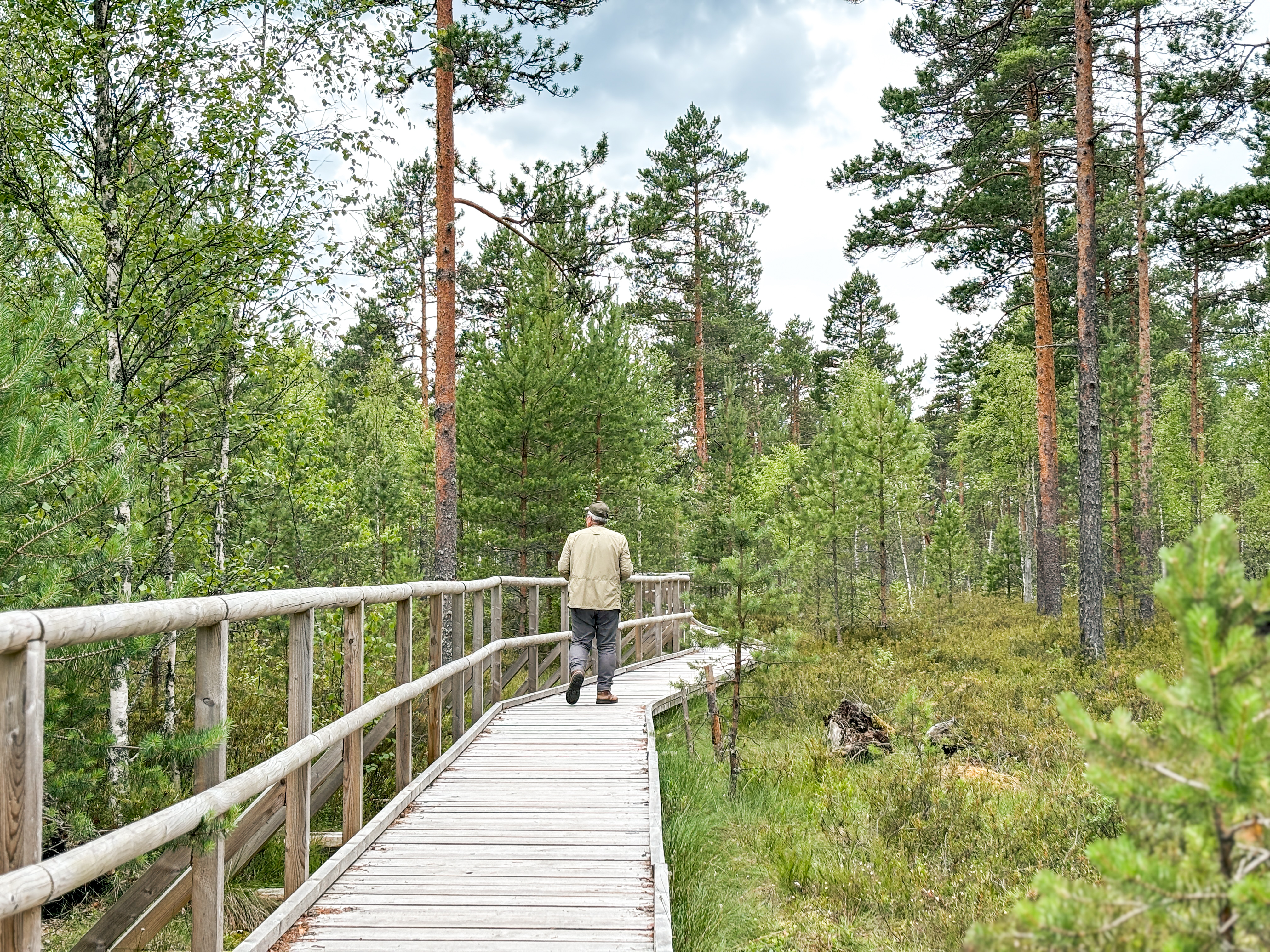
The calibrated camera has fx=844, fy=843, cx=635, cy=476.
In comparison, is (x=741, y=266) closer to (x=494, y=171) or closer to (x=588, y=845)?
(x=494, y=171)

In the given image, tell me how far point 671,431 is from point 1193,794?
24.4 metres

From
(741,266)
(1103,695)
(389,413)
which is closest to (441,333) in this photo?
(1103,695)

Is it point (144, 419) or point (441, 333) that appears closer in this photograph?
point (144, 419)

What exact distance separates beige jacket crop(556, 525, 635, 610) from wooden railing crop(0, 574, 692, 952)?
2.30m

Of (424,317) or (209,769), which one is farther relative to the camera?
(424,317)

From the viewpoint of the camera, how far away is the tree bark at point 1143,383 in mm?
16109

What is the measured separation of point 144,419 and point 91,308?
976 millimetres

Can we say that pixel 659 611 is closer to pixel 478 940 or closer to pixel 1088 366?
pixel 1088 366

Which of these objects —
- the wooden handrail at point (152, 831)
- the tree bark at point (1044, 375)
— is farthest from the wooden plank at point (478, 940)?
the tree bark at point (1044, 375)

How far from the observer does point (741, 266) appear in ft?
104

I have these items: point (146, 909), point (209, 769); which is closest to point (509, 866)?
point (146, 909)

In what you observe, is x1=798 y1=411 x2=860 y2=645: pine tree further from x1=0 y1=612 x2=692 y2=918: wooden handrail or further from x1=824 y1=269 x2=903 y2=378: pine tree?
x1=824 y1=269 x2=903 y2=378: pine tree

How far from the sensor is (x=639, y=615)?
12.4 meters

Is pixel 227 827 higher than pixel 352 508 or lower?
lower
